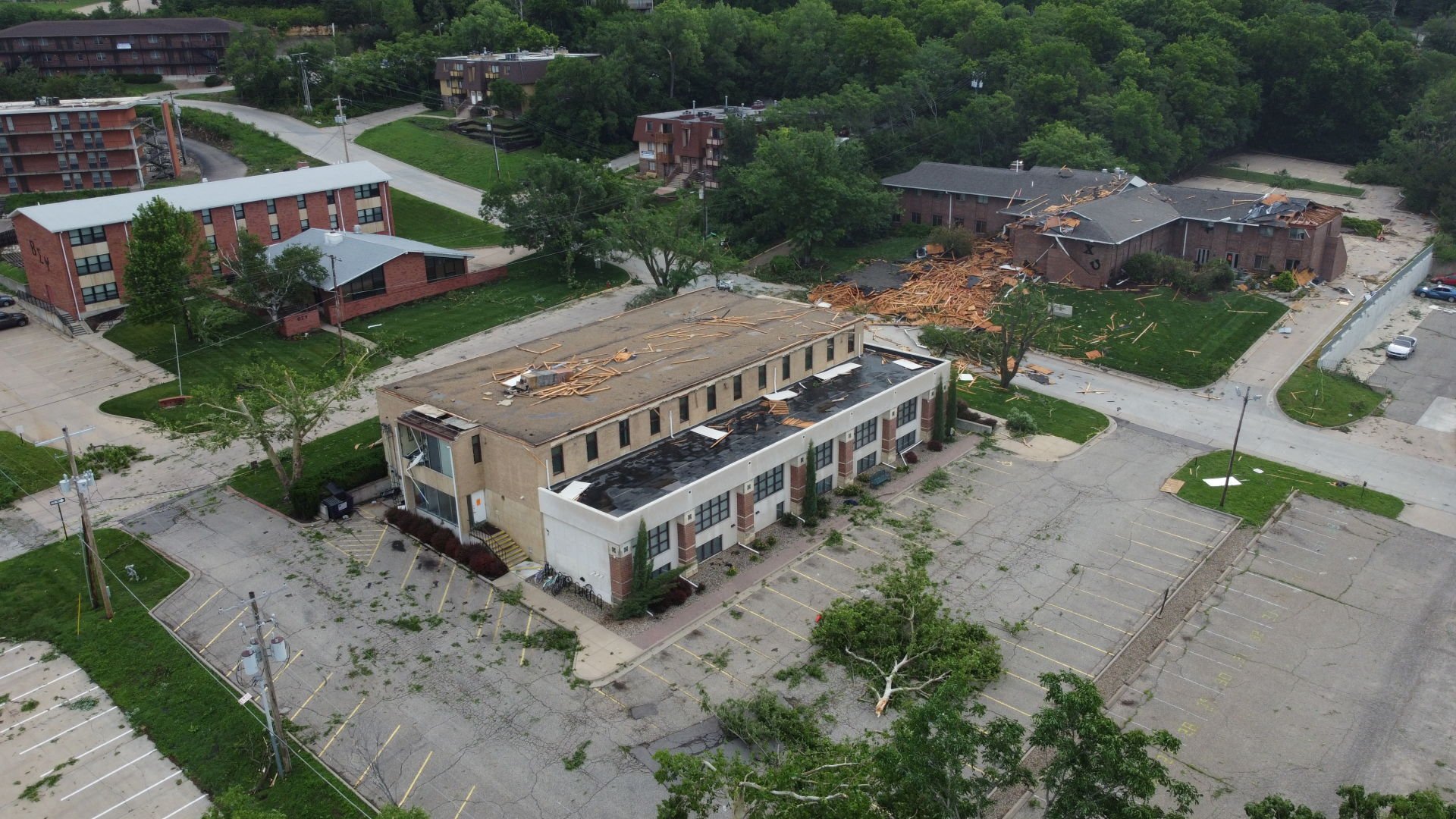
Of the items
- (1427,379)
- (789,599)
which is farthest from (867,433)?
(1427,379)

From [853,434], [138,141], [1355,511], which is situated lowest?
[1355,511]

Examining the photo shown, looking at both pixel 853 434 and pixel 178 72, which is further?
pixel 178 72

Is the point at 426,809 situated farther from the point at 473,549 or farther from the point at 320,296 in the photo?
→ the point at 320,296

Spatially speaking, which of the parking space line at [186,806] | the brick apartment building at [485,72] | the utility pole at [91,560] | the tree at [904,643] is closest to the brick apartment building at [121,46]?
the brick apartment building at [485,72]

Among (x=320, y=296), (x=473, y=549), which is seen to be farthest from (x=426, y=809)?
(x=320, y=296)

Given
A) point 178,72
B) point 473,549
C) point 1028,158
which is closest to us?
point 473,549

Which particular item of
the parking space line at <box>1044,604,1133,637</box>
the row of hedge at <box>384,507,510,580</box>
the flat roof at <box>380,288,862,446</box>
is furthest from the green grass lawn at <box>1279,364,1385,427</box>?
the row of hedge at <box>384,507,510,580</box>
